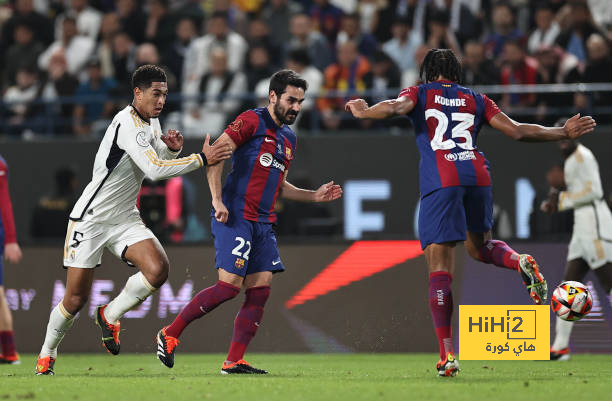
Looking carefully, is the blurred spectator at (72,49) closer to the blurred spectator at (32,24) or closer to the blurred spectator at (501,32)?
the blurred spectator at (32,24)

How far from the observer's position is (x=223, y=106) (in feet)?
51.3

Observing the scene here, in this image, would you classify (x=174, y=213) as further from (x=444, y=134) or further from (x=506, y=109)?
(x=444, y=134)

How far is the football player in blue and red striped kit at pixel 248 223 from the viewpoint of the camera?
8273 mm

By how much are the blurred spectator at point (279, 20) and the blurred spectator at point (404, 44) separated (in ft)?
6.68

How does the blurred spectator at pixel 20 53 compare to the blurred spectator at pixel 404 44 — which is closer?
the blurred spectator at pixel 404 44

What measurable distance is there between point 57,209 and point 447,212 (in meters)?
8.34

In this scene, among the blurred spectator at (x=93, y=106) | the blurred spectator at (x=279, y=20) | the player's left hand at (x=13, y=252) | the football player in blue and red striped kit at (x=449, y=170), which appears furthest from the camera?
the blurred spectator at (x=279, y=20)

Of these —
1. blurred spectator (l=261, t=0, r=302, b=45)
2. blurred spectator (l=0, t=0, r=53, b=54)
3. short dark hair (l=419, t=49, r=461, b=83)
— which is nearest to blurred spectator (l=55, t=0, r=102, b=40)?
blurred spectator (l=0, t=0, r=53, b=54)

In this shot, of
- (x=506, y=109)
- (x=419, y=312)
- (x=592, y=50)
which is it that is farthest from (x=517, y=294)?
(x=592, y=50)

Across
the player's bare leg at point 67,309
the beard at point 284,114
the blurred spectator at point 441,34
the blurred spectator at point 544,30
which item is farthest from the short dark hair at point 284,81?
the blurred spectator at point 544,30

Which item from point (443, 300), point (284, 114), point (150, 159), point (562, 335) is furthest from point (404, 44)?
point (443, 300)

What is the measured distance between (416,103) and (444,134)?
319 mm

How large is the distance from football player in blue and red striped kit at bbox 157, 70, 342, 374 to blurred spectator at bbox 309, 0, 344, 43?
8.62 metres

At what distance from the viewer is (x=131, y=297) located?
27.9ft
